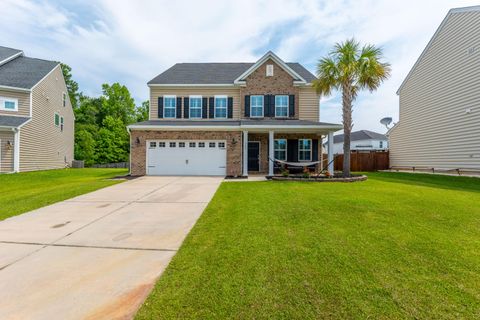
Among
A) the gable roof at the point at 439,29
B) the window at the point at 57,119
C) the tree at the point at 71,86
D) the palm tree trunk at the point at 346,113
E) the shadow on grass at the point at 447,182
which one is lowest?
the shadow on grass at the point at 447,182

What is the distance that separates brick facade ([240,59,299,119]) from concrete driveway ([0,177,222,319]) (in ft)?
34.4

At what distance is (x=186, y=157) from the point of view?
13492mm

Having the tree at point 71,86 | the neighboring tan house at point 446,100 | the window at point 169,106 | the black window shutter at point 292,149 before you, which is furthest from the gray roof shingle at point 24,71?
the neighboring tan house at point 446,100

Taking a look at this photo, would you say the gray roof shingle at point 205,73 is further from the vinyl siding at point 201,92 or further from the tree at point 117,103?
the tree at point 117,103

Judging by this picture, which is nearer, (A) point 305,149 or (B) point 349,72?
(B) point 349,72

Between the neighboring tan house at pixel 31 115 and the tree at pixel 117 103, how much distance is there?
603 inches

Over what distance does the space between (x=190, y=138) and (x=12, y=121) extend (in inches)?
480

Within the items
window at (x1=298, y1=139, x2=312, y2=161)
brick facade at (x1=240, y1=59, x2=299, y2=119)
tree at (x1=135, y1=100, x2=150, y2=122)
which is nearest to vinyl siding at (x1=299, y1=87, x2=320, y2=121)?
brick facade at (x1=240, y1=59, x2=299, y2=119)

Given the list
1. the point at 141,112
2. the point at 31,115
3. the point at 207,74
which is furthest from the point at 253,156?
the point at 141,112

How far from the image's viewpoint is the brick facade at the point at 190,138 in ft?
43.7

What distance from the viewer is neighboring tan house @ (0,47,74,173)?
15070 millimetres

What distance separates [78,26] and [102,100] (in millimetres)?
28315

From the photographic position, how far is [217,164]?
44.2 feet

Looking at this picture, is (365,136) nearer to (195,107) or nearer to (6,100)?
(195,107)
